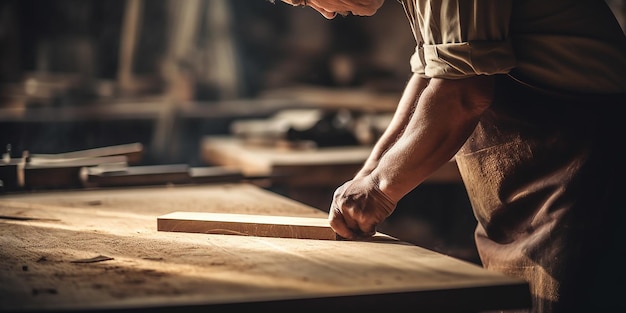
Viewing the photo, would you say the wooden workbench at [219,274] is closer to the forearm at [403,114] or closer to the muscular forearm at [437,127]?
the muscular forearm at [437,127]

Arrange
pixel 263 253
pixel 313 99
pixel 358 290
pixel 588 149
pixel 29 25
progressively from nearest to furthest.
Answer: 1. pixel 358 290
2. pixel 263 253
3. pixel 588 149
4. pixel 313 99
5. pixel 29 25

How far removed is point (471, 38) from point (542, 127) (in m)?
0.35

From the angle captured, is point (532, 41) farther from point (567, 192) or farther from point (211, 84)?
point (211, 84)

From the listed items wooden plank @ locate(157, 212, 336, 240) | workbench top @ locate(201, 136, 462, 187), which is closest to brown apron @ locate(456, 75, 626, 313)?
wooden plank @ locate(157, 212, 336, 240)

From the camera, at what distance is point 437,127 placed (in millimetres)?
2182

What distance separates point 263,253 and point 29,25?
7.36m

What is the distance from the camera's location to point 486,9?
2.14 meters

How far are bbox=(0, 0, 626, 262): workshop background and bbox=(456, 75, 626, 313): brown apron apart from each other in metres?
1.91

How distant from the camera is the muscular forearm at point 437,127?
218 cm

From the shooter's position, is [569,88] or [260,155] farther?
[260,155]

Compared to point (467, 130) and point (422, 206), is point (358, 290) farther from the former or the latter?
point (422, 206)

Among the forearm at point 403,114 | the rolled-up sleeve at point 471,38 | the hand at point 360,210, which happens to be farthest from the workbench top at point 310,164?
the rolled-up sleeve at point 471,38

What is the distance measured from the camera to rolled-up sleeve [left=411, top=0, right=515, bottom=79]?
2127mm

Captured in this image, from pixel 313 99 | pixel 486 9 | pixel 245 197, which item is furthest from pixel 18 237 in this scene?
pixel 313 99
